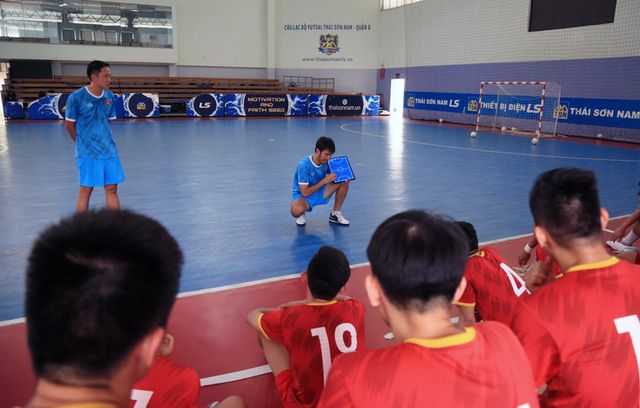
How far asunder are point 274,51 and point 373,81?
5.65 meters

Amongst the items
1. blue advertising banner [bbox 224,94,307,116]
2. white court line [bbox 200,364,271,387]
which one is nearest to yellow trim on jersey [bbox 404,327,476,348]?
white court line [bbox 200,364,271,387]

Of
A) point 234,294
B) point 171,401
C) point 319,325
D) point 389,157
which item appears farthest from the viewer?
point 389,157

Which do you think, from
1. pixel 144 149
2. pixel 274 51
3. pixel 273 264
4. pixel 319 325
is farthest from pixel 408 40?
pixel 319 325

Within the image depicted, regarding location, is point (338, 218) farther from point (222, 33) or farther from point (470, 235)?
point (222, 33)

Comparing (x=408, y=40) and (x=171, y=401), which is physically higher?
(x=408, y=40)

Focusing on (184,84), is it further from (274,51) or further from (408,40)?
(408,40)

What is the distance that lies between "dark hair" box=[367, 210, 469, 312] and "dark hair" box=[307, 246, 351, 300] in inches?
38.3

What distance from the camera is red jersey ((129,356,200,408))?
68.1 inches

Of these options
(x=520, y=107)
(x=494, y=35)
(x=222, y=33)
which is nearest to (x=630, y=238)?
(x=520, y=107)

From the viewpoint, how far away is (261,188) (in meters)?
7.25

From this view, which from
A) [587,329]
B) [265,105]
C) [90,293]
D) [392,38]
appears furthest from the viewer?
[392,38]

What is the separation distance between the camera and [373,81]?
2611cm

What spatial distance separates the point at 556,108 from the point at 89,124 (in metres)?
15.0

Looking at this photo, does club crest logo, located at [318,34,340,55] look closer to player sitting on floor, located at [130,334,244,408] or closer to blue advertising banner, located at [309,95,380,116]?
blue advertising banner, located at [309,95,380,116]
